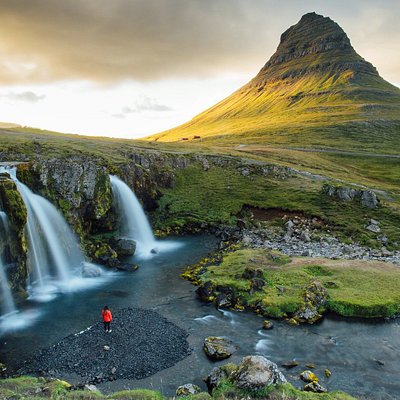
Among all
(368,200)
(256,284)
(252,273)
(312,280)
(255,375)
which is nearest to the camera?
(255,375)

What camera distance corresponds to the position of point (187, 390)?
22.4 m

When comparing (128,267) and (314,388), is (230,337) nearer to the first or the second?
(314,388)

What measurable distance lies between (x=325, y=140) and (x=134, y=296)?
497 ft

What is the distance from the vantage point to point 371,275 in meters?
41.6

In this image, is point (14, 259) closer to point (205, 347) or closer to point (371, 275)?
point (205, 347)

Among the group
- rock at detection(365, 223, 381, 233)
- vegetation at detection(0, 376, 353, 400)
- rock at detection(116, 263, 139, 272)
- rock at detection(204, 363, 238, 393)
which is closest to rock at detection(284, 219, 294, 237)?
rock at detection(365, 223, 381, 233)

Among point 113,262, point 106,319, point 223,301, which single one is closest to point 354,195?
point 223,301

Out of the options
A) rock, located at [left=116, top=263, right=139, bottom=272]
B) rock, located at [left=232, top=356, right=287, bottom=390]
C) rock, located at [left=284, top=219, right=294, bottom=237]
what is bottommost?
rock, located at [left=116, top=263, right=139, bottom=272]

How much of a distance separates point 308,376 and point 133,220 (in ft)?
152

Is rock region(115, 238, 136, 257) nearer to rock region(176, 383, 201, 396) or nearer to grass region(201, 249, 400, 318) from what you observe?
grass region(201, 249, 400, 318)

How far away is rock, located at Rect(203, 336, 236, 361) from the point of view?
90.1 ft

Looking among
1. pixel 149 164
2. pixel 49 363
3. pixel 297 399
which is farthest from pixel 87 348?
pixel 149 164

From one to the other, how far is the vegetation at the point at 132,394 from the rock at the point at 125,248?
32825 mm

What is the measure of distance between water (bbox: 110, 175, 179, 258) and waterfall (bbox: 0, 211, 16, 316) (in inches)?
905
